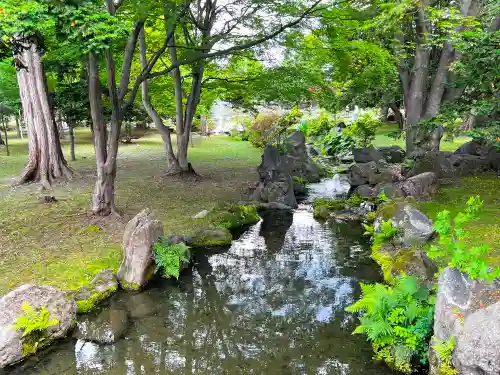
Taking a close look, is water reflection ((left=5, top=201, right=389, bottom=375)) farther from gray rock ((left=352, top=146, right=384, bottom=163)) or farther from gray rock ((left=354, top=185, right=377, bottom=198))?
gray rock ((left=352, top=146, right=384, bottom=163))

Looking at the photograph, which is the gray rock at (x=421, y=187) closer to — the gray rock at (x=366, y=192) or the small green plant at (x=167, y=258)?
the gray rock at (x=366, y=192)

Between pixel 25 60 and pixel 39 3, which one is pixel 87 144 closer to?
pixel 25 60

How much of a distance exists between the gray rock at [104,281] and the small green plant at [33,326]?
145 cm

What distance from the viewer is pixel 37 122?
52.3ft

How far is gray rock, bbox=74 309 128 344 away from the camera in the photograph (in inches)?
249

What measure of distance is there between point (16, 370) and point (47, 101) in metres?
13.0

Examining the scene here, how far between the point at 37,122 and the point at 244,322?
520 inches

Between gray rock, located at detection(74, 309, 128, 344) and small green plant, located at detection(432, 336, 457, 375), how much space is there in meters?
4.63

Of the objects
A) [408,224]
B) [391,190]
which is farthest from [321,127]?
[408,224]

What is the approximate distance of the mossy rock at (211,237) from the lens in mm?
10336

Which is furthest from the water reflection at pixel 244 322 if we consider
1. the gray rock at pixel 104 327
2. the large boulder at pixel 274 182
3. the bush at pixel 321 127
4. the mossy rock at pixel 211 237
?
the bush at pixel 321 127

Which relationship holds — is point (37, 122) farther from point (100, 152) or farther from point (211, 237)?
point (211, 237)

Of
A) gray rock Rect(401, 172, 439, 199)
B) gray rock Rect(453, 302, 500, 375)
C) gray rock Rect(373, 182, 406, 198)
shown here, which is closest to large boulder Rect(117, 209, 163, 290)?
gray rock Rect(453, 302, 500, 375)

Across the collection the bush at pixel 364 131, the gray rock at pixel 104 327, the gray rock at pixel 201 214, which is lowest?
the gray rock at pixel 104 327
